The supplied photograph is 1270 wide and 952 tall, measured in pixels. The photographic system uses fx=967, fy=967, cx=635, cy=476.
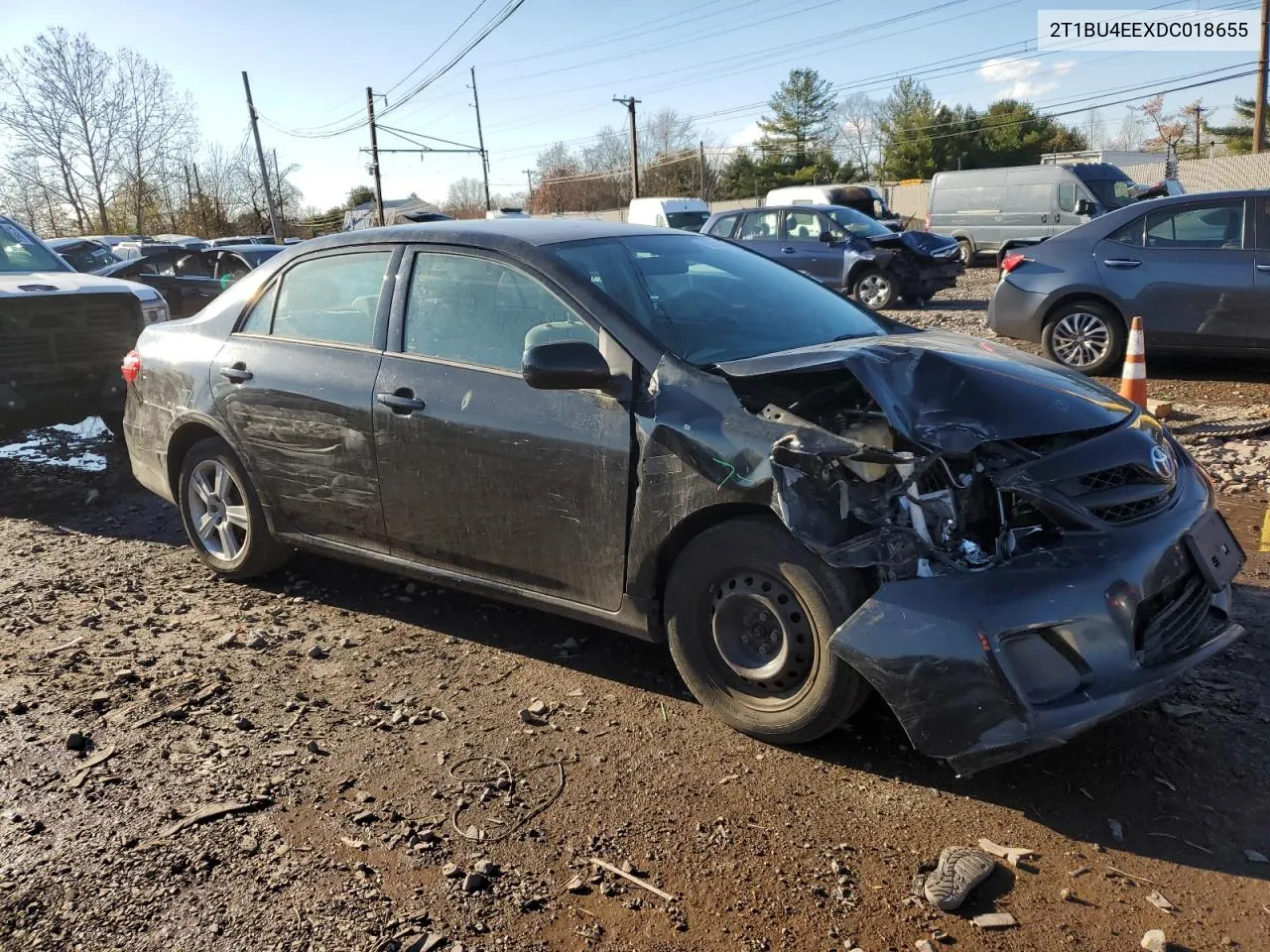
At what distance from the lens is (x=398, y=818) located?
115 inches

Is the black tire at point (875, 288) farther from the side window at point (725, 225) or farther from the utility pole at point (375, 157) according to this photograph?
the utility pole at point (375, 157)

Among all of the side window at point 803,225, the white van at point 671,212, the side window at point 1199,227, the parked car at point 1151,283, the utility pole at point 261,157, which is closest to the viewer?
the parked car at point 1151,283

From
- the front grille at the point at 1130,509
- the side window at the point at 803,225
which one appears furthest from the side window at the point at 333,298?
the side window at the point at 803,225

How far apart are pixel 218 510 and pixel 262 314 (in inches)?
41.1

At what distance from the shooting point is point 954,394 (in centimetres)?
316

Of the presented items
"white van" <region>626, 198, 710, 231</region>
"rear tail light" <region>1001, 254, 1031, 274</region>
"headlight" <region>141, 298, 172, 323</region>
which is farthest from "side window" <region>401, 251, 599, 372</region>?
"white van" <region>626, 198, 710, 231</region>

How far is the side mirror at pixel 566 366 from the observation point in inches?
130

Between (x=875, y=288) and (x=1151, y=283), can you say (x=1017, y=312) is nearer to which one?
(x=1151, y=283)

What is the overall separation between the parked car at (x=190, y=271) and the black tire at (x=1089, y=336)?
9.88 metres

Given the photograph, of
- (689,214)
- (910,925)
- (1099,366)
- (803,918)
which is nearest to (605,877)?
(803,918)

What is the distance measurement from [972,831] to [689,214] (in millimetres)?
24934

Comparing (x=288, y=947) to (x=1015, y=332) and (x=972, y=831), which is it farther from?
(x=1015, y=332)

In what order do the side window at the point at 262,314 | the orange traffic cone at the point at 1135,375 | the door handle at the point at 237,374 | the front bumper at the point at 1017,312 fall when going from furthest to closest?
the front bumper at the point at 1017,312 → the orange traffic cone at the point at 1135,375 → the side window at the point at 262,314 → the door handle at the point at 237,374

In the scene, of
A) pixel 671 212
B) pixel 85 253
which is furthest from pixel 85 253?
pixel 671 212
